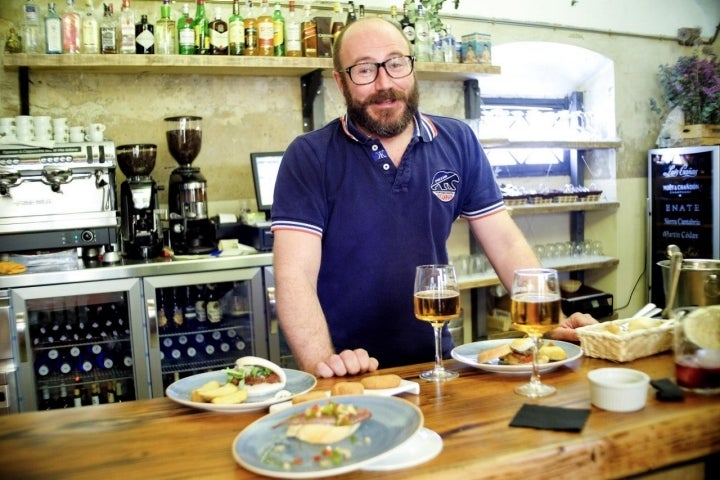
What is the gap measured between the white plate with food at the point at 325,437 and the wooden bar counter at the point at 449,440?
33 millimetres

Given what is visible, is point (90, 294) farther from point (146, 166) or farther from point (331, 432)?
point (331, 432)

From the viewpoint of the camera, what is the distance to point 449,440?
1085mm

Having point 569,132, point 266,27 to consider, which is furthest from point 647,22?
point 266,27

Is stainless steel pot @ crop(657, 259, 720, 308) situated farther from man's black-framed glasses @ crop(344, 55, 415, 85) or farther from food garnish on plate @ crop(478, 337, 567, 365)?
man's black-framed glasses @ crop(344, 55, 415, 85)

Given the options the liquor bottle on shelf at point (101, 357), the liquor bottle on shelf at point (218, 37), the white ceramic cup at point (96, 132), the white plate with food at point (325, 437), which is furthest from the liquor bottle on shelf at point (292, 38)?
the white plate with food at point (325, 437)

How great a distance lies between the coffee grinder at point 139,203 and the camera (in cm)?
330

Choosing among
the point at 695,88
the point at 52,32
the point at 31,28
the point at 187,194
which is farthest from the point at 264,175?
the point at 695,88

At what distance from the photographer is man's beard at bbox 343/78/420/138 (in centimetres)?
199

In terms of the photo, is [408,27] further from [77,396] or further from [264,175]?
[77,396]

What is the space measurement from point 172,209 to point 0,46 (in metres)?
1.21

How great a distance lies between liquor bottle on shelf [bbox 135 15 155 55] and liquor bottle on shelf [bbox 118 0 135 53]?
0.04 metres

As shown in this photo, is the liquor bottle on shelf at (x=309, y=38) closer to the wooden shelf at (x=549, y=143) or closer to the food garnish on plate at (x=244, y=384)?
the wooden shelf at (x=549, y=143)

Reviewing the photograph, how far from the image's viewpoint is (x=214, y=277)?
10.6ft

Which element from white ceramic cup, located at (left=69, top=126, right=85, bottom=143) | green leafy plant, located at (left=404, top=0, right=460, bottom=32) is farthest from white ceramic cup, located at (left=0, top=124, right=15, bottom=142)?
green leafy plant, located at (left=404, top=0, right=460, bottom=32)
